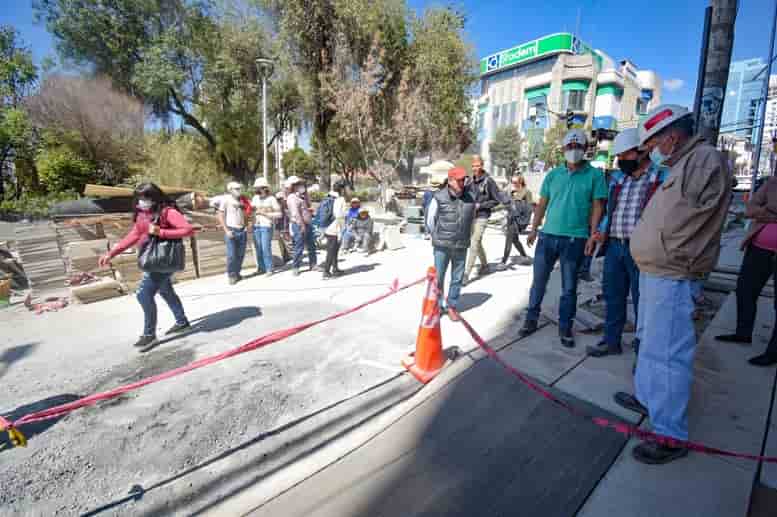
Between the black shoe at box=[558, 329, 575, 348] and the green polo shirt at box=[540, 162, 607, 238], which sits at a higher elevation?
the green polo shirt at box=[540, 162, 607, 238]

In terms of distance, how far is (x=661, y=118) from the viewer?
88.4 inches

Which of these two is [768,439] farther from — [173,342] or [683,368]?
[173,342]

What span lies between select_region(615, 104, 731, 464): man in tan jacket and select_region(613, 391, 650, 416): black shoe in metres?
0.45

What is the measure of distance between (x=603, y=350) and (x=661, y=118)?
2128 mm

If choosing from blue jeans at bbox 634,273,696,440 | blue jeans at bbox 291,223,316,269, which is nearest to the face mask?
blue jeans at bbox 634,273,696,440

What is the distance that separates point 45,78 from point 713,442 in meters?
30.9

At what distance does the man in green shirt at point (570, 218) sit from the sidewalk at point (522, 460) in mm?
777

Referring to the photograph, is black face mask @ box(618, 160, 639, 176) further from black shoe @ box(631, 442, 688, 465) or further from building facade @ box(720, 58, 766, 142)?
building facade @ box(720, 58, 766, 142)

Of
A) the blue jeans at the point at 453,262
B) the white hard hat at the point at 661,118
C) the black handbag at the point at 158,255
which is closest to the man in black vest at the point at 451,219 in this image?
the blue jeans at the point at 453,262

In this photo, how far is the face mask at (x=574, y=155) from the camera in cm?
359

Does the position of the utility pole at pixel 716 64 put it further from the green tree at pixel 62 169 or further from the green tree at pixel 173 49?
the green tree at pixel 62 169

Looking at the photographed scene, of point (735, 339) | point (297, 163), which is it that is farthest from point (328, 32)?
point (297, 163)

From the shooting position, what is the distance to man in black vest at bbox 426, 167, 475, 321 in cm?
439

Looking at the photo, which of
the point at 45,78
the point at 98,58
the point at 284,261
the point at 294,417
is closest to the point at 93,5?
the point at 98,58
